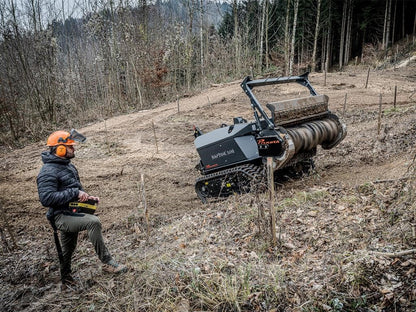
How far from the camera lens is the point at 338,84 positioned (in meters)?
18.5

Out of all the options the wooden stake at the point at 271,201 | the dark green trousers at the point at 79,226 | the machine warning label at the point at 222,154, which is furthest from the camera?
the machine warning label at the point at 222,154

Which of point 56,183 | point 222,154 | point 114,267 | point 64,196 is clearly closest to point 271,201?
point 114,267

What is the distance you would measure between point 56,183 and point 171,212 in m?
3.06

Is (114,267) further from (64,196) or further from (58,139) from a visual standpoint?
(58,139)

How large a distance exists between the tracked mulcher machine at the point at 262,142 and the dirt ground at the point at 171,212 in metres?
0.46

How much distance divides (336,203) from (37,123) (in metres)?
16.4

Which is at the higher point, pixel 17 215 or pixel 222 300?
pixel 222 300

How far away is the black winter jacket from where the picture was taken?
12.7ft

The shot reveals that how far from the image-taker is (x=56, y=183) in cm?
397

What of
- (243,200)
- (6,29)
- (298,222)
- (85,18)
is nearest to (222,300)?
(298,222)

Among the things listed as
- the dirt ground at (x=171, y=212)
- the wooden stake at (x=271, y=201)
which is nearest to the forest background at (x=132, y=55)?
the dirt ground at (x=171, y=212)

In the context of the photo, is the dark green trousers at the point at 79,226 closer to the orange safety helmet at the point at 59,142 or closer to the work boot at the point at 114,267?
the work boot at the point at 114,267

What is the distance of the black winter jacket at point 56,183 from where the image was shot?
3861 mm

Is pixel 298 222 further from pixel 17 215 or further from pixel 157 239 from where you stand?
pixel 17 215
